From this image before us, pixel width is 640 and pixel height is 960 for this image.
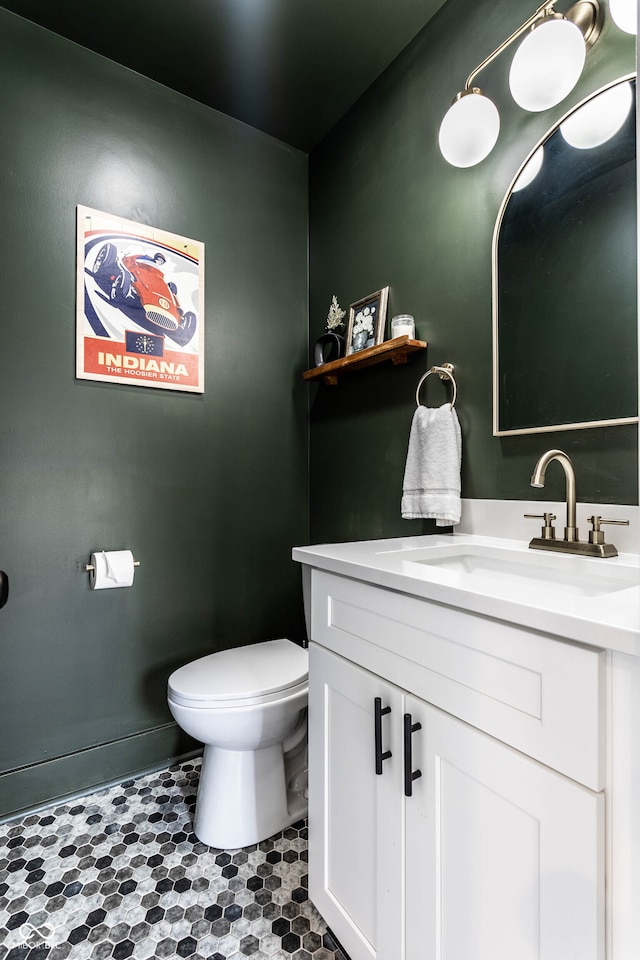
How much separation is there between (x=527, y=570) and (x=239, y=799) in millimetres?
1058

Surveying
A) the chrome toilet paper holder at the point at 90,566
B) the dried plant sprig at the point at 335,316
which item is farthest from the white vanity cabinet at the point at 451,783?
the dried plant sprig at the point at 335,316

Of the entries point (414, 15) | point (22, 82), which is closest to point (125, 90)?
point (22, 82)

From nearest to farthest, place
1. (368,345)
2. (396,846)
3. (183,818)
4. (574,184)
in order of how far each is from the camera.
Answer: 1. (396,846)
2. (574,184)
3. (183,818)
4. (368,345)

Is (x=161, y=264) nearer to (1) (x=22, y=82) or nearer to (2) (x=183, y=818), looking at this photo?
(1) (x=22, y=82)

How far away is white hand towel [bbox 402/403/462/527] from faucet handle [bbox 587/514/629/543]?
0.38m

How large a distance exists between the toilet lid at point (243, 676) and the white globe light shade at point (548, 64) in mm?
1635

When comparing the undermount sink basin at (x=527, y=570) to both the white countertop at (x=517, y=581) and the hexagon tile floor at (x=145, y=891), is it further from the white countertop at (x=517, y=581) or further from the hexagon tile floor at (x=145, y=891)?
the hexagon tile floor at (x=145, y=891)

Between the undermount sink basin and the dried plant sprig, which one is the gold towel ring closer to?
the undermount sink basin

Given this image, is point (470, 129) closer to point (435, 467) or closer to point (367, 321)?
point (367, 321)

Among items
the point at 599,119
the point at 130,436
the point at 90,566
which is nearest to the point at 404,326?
the point at 599,119

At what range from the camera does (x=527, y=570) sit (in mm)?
1077

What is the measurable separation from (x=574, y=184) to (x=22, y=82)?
173 centimetres

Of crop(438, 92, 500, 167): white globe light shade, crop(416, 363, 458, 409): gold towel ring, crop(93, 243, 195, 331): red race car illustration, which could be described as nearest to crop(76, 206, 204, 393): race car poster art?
crop(93, 243, 195, 331): red race car illustration

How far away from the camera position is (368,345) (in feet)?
5.85
